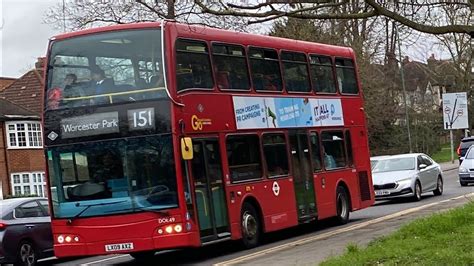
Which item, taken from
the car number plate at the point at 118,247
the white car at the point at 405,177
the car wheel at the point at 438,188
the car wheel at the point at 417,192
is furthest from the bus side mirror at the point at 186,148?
the car wheel at the point at 438,188

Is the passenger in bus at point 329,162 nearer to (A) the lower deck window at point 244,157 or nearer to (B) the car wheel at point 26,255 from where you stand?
(A) the lower deck window at point 244,157

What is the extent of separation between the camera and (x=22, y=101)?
54.5 metres

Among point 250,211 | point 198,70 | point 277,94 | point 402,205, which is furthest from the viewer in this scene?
point 402,205

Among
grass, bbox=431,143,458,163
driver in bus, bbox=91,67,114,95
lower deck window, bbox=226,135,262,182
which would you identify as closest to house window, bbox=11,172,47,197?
grass, bbox=431,143,458,163

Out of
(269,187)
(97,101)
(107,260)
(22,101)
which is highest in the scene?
(22,101)

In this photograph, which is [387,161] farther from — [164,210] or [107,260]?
[164,210]

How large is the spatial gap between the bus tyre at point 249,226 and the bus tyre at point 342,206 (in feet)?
13.8

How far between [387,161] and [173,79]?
14.6m

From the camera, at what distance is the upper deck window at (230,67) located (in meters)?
15.9

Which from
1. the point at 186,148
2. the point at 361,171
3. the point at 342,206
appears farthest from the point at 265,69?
the point at 361,171

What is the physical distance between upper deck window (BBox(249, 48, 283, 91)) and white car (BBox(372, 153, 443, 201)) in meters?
9.18

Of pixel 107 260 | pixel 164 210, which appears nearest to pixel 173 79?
pixel 164 210

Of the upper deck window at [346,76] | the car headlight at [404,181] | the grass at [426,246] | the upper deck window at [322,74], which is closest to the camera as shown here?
the grass at [426,246]

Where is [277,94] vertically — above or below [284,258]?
above
